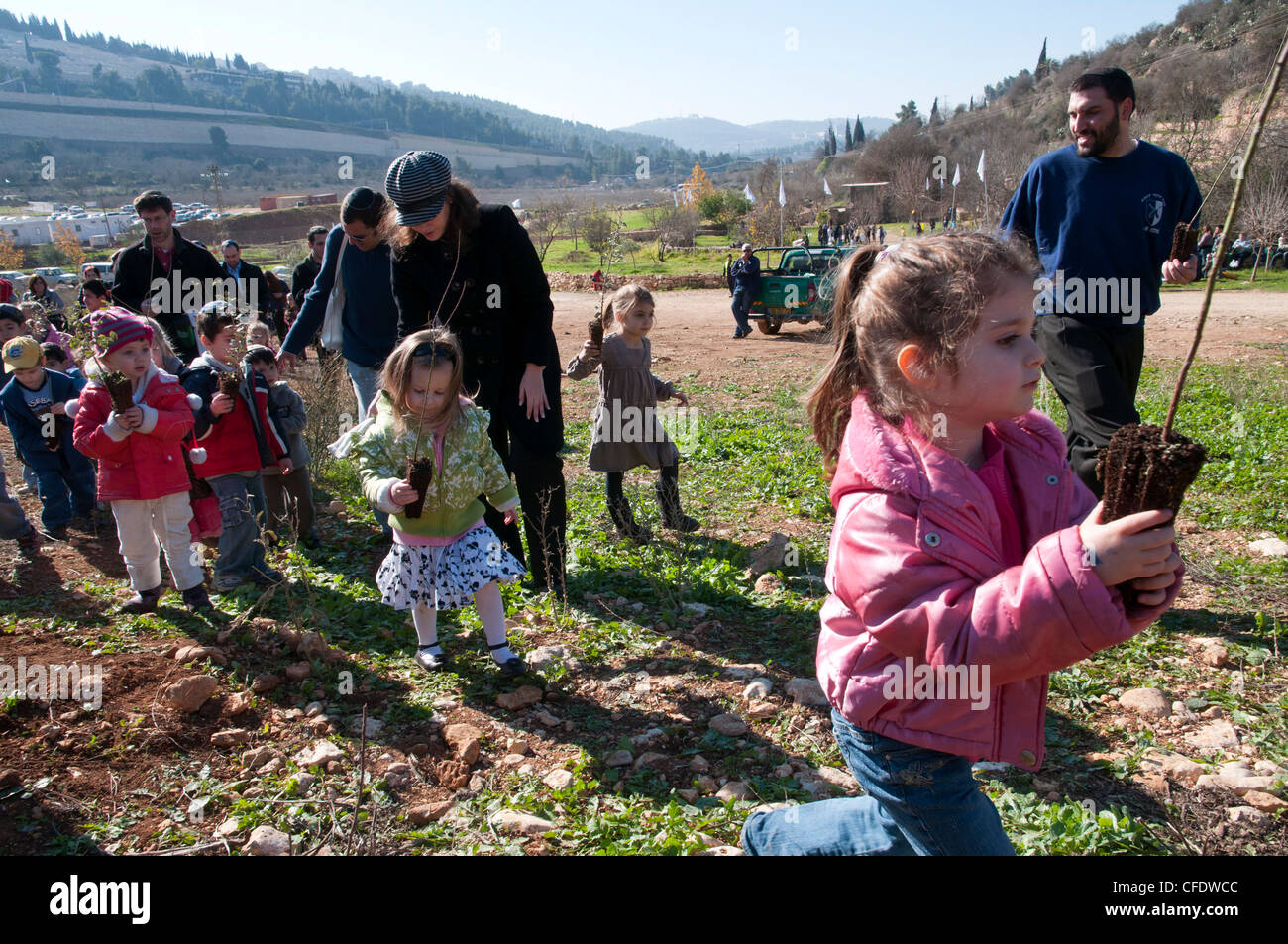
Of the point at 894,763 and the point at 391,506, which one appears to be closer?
the point at 894,763

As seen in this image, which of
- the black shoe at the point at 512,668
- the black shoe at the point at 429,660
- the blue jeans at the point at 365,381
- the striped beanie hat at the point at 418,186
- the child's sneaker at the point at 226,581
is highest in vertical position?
the striped beanie hat at the point at 418,186

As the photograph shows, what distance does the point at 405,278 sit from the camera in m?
4.08

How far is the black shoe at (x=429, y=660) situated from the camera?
3734 millimetres

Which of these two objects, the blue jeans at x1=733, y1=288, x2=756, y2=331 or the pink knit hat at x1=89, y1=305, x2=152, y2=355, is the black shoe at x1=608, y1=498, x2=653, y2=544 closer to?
the pink knit hat at x1=89, y1=305, x2=152, y2=355

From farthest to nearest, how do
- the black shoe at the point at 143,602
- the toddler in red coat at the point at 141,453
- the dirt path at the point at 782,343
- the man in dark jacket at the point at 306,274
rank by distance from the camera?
the dirt path at the point at 782,343 < the man in dark jacket at the point at 306,274 < the black shoe at the point at 143,602 < the toddler in red coat at the point at 141,453

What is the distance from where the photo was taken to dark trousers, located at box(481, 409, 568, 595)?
4329mm

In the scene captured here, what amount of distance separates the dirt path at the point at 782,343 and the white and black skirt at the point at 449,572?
6.12m

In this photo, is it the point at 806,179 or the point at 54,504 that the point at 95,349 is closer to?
the point at 54,504

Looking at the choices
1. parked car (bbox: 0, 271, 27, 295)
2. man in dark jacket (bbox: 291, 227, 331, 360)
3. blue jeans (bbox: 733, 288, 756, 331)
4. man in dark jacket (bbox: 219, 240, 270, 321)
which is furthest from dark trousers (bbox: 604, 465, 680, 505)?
parked car (bbox: 0, 271, 27, 295)

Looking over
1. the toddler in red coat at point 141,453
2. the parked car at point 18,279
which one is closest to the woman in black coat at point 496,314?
the toddler in red coat at point 141,453

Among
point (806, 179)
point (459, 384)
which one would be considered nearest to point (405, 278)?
point (459, 384)

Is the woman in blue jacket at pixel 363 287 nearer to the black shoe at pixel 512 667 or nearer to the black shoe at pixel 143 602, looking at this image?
the black shoe at pixel 143 602

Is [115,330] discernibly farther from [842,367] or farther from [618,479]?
[842,367]
